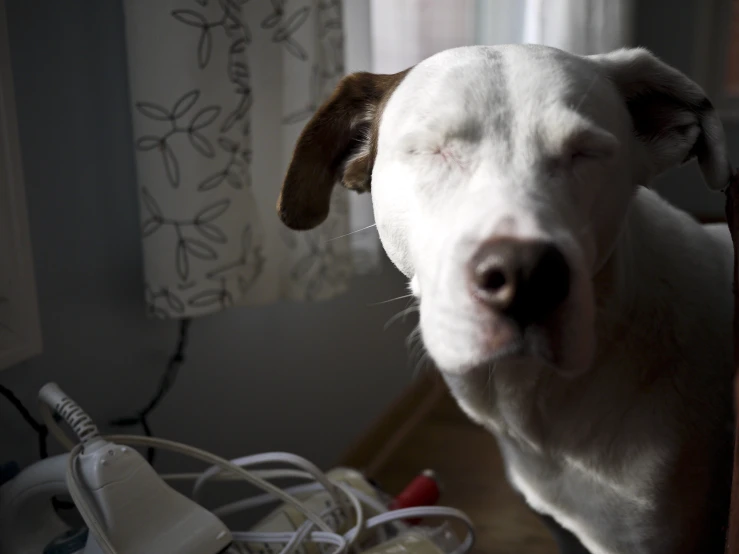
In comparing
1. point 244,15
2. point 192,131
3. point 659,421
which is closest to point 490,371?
point 659,421

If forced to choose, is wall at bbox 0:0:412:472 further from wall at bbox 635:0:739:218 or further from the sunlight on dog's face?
wall at bbox 635:0:739:218

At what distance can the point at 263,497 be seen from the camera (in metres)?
1.20

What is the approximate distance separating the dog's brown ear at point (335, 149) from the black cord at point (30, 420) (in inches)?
19.6

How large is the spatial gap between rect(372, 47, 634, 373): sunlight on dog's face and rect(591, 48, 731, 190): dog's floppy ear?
0.05m

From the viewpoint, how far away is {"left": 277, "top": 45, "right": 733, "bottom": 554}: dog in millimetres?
729

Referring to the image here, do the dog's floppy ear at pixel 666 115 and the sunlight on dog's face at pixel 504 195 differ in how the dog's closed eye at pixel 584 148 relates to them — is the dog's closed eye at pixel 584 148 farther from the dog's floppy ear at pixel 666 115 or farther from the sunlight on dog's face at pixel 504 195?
the dog's floppy ear at pixel 666 115

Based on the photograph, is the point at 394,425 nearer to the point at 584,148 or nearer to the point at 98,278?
the point at 98,278

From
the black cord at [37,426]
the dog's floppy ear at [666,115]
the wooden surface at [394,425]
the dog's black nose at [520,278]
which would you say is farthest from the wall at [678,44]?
the black cord at [37,426]

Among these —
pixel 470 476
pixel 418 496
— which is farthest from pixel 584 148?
pixel 470 476

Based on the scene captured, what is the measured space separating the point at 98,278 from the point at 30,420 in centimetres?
27

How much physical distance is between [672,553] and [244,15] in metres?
1.10

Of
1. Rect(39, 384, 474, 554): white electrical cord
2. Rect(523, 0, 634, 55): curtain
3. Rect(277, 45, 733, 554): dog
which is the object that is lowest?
Rect(39, 384, 474, 554): white electrical cord

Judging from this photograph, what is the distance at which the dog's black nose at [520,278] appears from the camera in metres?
0.67

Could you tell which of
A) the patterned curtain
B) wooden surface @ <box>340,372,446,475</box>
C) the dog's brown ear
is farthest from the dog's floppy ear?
wooden surface @ <box>340,372,446,475</box>
